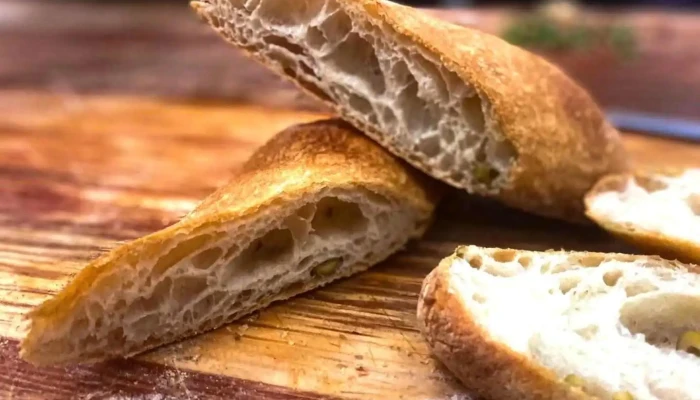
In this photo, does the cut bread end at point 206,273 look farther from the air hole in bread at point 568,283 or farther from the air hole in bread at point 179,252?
the air hole in bread at point 568,283

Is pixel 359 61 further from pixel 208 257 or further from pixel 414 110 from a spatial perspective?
pixel 208 257

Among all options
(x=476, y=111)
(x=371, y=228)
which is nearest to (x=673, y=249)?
(x=476, y=111)

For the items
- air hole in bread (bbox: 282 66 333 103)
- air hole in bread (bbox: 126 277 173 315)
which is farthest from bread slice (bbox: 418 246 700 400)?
air hole in bread (bbox: 282 66 333 103)

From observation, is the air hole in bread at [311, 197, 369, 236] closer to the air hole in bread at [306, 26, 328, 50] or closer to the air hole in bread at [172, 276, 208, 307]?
the air hole in bread at [172, 276, 208, 307]

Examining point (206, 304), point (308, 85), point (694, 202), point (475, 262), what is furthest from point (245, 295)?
point (694, 202)

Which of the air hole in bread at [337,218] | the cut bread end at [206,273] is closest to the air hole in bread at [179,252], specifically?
the cut bread end at [206,273]
